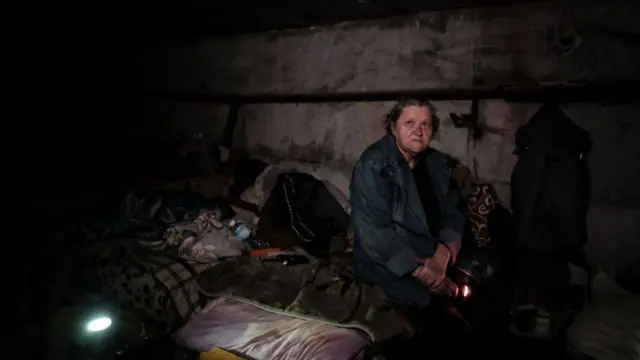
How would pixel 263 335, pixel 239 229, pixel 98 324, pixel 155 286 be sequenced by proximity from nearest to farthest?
1. pixel 263 335
2. pixel 98 324
3. pixel 155 286
4. pixel 239 229

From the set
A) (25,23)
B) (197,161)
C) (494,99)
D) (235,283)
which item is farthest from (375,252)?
(25,23)

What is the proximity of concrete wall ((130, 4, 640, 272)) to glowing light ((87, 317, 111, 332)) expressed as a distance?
207 centimetres

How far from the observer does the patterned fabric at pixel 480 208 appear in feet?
10.0

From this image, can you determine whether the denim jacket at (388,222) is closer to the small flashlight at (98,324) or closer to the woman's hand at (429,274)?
the woman's hand at (429,274)

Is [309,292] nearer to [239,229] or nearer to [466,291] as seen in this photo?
[466,291]

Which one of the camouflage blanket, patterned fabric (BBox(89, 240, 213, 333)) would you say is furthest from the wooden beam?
patterned fabric (BBox(89, 240, 213, 333))

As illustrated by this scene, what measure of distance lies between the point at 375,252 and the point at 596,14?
70.9 inches

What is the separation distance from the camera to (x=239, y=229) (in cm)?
359

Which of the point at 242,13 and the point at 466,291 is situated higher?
the point at 242,13

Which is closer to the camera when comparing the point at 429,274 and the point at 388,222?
the point at 429,274

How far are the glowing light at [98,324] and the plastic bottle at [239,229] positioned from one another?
108 cm

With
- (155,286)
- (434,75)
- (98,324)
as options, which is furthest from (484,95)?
(98,324)

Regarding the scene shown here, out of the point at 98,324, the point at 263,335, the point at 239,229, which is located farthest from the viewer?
the point at 239,229

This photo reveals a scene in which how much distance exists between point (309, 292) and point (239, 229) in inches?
42.5
